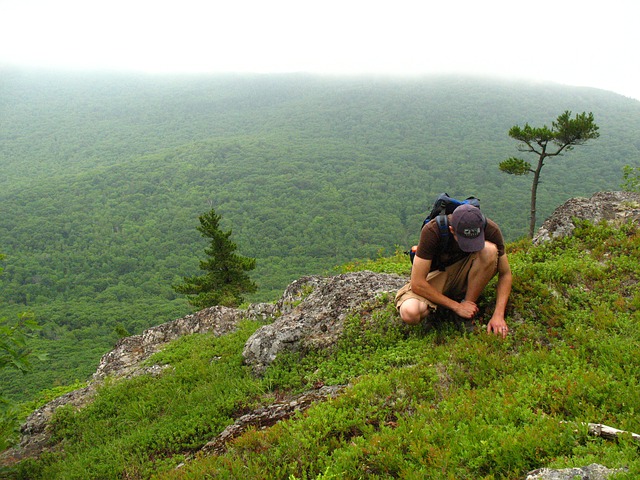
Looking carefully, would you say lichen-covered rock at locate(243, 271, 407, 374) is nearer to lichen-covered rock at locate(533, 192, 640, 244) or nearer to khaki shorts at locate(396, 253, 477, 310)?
khaki shorts at locate(396, 253, 477, 310)

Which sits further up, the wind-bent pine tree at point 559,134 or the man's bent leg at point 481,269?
the wind-bent pine tree at point 559,134

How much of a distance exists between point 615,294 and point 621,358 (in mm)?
1851

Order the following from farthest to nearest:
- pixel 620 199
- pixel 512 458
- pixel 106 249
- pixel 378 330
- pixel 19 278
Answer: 1. pixel 106 249
2. pixel 19 278
3. pixel 620 199
4. pixel 378 330
5. pixel 512 458

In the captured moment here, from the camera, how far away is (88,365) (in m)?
55.7

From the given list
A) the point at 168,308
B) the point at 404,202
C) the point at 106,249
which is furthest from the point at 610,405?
the point at 404,202

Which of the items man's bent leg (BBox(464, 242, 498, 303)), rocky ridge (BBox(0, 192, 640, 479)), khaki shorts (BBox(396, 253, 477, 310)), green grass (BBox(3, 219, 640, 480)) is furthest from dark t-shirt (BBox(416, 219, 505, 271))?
rocky ridge (BBox(0, 192, 640, 479))

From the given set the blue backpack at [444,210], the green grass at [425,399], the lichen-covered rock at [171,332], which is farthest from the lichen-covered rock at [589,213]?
the lichen-covered rock at [171,332]

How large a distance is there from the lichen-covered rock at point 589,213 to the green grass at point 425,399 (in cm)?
57

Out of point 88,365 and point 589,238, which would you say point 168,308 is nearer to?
point 88,365

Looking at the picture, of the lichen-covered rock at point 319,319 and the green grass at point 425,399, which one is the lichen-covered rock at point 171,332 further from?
the lichen-covered rock at point 319,319

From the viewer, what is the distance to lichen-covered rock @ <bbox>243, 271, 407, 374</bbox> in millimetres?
7598

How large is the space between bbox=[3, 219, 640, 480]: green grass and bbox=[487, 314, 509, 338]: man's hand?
154 millimetres

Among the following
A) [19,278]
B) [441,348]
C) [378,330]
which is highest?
[441,348]

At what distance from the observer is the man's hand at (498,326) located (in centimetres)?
561
